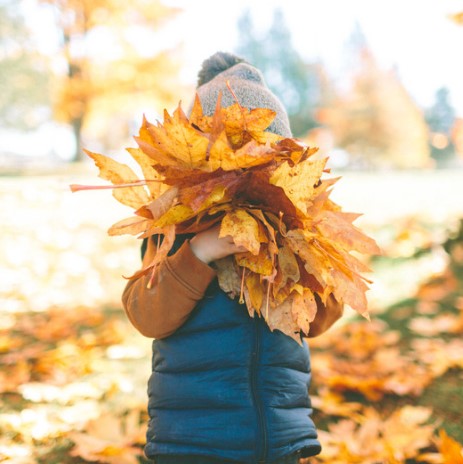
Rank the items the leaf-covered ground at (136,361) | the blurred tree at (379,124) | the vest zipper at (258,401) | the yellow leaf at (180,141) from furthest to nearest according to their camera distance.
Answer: the blurred tree at (379,124), the leaf-covered ground at (136,361), the vest zipper at (258,401), the yellow leaf at (180,141)

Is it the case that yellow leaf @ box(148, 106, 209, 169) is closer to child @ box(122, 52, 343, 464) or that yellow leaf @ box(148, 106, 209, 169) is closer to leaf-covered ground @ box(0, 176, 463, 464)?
child @ box(122, 52, 343, 464)

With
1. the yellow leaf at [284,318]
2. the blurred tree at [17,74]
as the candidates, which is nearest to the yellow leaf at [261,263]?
Answer: the yellow leaf at [284,318]

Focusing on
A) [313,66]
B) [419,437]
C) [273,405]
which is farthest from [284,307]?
[313,66]

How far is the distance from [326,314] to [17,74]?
963 inches

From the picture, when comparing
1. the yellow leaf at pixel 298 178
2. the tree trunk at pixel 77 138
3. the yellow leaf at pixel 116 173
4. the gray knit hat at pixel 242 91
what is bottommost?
Answer: the yellow leaf at pixel 298 178

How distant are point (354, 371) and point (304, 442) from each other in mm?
1081

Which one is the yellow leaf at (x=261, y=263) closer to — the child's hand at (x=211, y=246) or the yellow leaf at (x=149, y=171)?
the child's hand at (x=211, y=246)

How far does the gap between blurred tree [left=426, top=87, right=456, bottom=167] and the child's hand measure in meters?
33.5

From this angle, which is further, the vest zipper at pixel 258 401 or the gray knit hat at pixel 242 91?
the gray knit hat at pixel 242 91

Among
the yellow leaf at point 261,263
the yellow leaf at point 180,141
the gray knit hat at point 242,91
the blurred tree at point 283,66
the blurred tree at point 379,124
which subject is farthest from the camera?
the blurred tree at point 283,66

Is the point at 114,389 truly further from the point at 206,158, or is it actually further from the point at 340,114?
the point at 340,114

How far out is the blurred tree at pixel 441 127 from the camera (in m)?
32.2

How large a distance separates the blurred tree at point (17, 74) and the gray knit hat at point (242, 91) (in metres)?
16.6

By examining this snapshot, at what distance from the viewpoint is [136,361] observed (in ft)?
8.42
